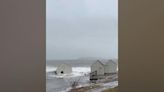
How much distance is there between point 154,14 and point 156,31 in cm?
9

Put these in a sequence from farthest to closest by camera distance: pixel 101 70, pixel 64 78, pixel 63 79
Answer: pixel 64 78 < pixel 63 79 < pixel 101 70

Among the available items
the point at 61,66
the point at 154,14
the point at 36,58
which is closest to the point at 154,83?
the point at 154,14

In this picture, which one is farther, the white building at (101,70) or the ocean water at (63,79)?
the white building at (101,70)

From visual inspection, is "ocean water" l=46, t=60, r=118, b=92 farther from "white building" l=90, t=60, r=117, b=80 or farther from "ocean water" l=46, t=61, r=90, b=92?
"white building" l=90, t=60, r=117, b=80

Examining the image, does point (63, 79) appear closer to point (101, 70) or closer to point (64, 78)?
point (64, 78)

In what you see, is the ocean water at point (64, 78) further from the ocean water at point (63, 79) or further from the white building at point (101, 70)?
the white building at point (101, 70)

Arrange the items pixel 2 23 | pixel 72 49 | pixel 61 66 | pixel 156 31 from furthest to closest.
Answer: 1. pixel 61 66
2. pixel 72 49
3. pixel 2 23
4. pixel 156 31

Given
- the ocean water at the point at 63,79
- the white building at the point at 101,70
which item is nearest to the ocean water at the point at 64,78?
the ocean water at the point at 63,79

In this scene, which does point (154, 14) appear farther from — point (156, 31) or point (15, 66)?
point (15, 66)

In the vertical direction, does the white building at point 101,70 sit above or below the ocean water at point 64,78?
above

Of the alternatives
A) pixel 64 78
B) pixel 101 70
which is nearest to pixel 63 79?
pixel 64 78

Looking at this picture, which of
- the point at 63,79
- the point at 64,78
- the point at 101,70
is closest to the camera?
the point at 101,70

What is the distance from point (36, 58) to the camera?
1962 mm

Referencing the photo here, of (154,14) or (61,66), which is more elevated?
(154,14)
